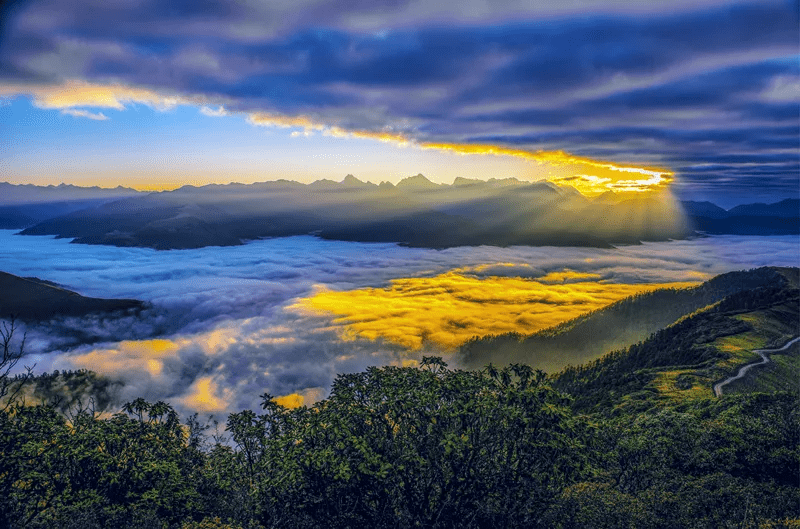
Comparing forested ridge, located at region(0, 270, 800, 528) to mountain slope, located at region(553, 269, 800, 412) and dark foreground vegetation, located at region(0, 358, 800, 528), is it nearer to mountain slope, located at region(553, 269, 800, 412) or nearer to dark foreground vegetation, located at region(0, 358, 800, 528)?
dark foreground vegetation, located at region(0, 358, 800, 528)

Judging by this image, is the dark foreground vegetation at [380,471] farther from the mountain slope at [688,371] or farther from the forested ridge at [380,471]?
the mountain slope at [688,371]

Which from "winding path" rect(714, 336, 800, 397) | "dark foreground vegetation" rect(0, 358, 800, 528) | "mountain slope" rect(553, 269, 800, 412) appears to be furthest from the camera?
"mountain slope" rect(553, 269, 800, 412)

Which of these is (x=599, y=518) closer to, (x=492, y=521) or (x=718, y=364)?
(x=492, y=521)

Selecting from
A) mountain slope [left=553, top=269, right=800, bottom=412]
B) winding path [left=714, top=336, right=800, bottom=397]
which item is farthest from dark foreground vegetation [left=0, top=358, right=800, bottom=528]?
winding path [left=714, top=336, right=800, bottom=397]

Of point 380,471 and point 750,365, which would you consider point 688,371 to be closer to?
point 750,365

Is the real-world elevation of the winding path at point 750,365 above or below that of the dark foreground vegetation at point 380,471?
below

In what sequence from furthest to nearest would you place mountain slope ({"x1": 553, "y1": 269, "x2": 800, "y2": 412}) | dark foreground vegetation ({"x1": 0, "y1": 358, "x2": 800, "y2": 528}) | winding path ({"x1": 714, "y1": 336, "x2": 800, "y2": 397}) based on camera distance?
mountain slope ({"x1": 553, "y1": 269, "x2": 800, "y2": 412})
winding path ({"x1": 714, "y1": 336, "x2": 800, "y2": 397})
dark foreground vegetation ({"x1": 0, "y1": 358, "x2": 800, "y2": 528})

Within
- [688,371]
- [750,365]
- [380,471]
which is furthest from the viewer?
[688,371]

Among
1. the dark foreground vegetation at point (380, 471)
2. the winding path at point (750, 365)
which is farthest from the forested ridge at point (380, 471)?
the winding path at point (750, 365)

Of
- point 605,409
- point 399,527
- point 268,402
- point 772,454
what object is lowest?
point 605,409

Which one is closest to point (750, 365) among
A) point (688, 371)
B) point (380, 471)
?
point (688, 371)

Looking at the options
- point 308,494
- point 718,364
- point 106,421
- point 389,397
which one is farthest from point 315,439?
point 718,364
